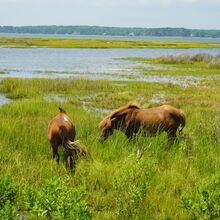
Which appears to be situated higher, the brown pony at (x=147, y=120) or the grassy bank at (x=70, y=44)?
the grassy bank at (x=70, y=44)

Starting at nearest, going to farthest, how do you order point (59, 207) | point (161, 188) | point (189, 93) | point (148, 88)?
point (59, 207), point (161, 188), point (189, 93), point (148, 88)

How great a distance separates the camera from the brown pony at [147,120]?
7.90 metres

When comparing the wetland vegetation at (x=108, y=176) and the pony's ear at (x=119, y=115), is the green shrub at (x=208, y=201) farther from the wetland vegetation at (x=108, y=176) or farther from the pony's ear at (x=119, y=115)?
the pony's ear at (x=119, y=115)

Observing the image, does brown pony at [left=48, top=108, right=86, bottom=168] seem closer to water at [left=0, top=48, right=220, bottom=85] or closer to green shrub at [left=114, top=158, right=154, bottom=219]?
green shrub at [left=114, top=158, right=154, bottom=219]

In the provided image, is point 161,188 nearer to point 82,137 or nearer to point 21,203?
point 21,203

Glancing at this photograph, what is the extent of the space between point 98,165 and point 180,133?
2.84 metres

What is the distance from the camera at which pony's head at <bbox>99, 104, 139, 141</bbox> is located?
303 inches

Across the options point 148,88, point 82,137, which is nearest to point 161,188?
point 82,137

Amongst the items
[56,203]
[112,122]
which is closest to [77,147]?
[112,122]

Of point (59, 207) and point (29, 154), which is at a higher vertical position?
point (59, 207)

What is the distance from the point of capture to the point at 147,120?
26.2 feet

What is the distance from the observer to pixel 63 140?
6.18 m

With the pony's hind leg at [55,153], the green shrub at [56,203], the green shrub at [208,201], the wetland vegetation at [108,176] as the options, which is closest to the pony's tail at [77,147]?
the wetland vegetation at [108,176]

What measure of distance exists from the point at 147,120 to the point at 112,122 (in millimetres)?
832
